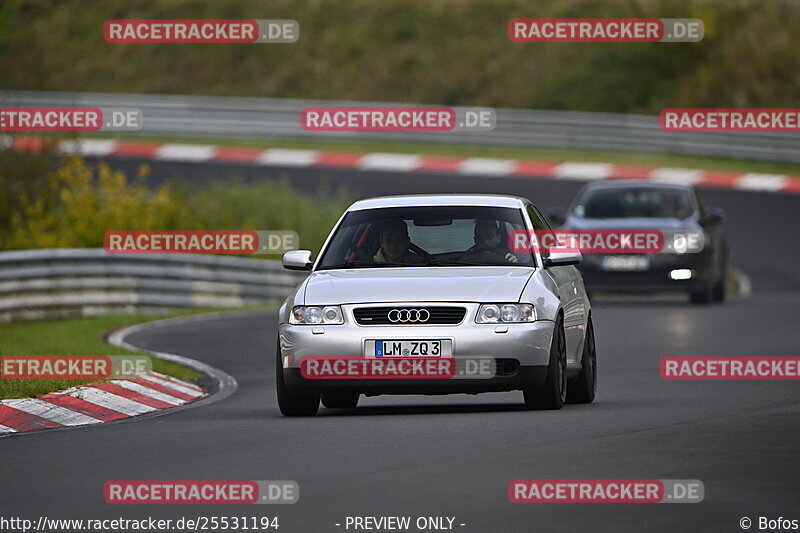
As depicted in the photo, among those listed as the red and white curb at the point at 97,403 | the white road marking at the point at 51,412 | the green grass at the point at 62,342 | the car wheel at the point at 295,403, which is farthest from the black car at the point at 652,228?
the white road marking at the point at 51,412

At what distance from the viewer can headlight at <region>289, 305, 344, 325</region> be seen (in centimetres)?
1252

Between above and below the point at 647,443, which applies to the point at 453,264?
above

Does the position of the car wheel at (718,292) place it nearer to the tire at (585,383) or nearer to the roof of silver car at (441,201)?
the tire at (585,383)

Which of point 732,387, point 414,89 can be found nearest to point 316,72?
point 414,89

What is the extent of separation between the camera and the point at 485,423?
12.1m

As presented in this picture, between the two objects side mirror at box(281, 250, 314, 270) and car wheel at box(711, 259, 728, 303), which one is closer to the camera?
side mirror at box(281, 250, 314, 270)

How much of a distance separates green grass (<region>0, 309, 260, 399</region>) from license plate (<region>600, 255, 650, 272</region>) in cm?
551

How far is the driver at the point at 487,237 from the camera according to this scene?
1341 centimetres

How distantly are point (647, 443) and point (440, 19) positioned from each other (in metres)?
48.4

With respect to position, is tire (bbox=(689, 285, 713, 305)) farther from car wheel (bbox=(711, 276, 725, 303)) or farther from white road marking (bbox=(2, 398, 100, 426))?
white road marking (bbox=(2, 398, 100, 426))

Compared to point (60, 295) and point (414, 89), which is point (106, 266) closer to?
point (60, 295)

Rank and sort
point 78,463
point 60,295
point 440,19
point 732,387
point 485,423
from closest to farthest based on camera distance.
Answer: point 78,463
point 485,423
point 732,387
point 60,295
point 440,19

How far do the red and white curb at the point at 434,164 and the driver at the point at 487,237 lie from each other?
1022 inches

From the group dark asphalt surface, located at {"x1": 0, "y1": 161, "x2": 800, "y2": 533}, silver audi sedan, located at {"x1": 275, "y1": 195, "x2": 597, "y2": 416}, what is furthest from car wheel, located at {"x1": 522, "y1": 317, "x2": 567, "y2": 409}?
dark asphalt surface, located at {"x1": 0, "y1": 161, "x2": 800, "y2": 533}
